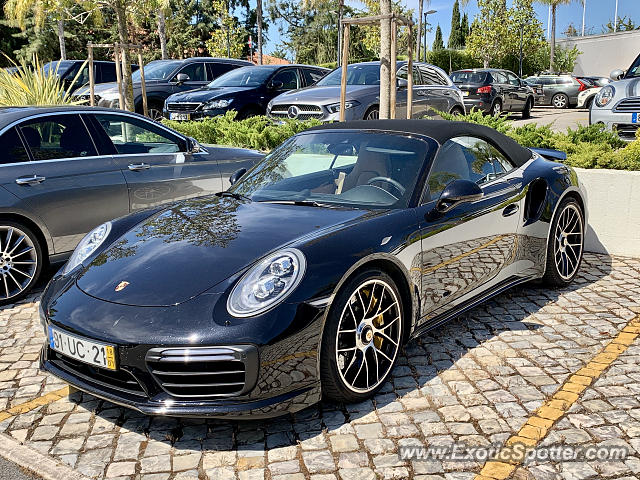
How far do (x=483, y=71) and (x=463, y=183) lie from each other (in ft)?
55.6

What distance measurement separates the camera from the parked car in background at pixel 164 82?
1449 cm

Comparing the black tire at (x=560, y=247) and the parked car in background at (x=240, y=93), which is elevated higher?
the parked car in background at (x=240, y=93)

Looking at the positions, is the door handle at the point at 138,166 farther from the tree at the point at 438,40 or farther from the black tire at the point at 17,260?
the tree at the point at 438,40

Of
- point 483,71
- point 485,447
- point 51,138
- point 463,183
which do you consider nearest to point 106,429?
point 485,447

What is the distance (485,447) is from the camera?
3088 mm

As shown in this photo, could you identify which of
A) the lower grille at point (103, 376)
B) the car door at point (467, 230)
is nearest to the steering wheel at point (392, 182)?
the car door at point (467, 230)

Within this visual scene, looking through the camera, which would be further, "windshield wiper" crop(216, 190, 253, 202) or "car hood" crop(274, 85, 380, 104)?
"car hood" crop(274, 85, 380, 104)

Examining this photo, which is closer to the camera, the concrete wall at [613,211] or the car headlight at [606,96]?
the concrete wall at [613,211]

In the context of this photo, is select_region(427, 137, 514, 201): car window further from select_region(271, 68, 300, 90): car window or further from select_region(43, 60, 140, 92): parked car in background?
select_region(43, 60, 140, 92): parked car in background

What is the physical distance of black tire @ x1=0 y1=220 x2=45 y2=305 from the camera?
17.4ft

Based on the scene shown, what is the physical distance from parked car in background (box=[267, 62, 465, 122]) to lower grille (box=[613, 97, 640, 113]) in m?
2.71

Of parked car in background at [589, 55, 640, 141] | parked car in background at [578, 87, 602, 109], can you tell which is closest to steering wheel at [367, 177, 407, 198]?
parked car in background at [589, 55, 640, 141]

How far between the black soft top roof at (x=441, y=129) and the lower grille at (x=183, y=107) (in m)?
8.32

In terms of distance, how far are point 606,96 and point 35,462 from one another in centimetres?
947
